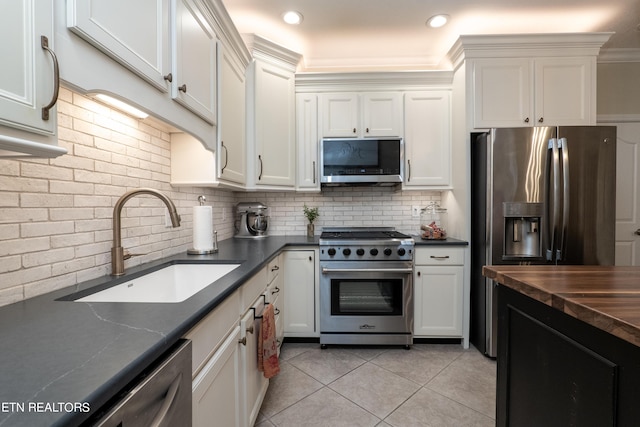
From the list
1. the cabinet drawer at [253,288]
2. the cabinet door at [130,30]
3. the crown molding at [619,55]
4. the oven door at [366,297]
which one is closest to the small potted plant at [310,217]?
the oven door at [366,297]

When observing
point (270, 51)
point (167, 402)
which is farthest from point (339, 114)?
point (167, 402)

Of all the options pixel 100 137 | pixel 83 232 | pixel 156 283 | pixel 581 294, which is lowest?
pixel 156 283

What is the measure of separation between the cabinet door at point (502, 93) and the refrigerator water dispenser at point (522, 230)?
2.46 ft

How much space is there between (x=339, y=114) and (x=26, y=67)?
236cm

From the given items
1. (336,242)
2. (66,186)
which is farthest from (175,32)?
(336,242)

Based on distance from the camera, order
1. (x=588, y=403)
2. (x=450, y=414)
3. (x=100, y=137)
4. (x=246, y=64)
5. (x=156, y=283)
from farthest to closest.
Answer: (x=246, y=64), (x=450, y=414), (x=156, y=283), (x=100, y=137), (x=588, y=403)

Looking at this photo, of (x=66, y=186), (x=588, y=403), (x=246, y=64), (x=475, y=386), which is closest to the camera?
(x=588, y=403)

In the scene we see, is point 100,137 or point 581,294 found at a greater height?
point 100,137

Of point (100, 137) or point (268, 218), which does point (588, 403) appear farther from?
point (268, 218)

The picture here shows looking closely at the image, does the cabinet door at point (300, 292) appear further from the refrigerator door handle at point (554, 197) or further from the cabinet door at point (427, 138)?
the refrigerator door handle at point (554, 197)

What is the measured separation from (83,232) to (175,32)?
3.13 ft

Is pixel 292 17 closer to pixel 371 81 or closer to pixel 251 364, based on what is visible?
pixel 371 81

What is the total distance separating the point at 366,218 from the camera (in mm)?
2984

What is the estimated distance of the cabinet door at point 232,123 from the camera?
1.83 meters
